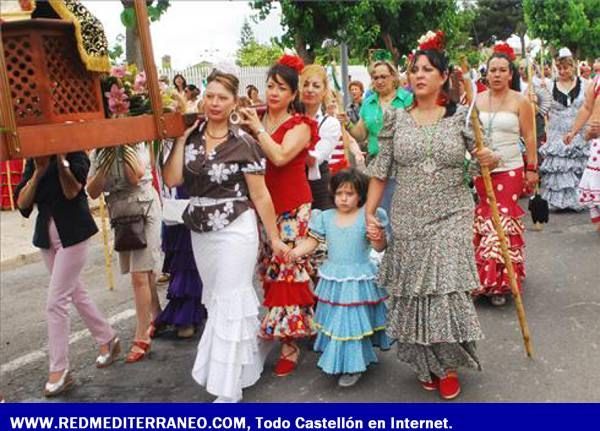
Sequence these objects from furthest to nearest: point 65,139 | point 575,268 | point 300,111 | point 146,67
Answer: point 575,268, point 300,111, point 146,67, point 65,139

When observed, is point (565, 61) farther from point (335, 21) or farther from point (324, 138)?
point (324, 138)

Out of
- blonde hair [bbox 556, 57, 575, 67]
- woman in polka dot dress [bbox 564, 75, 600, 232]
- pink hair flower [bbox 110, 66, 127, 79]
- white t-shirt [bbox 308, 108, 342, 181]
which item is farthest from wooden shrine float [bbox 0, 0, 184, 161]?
blonde hair [bbox 556, 57, 575, 67]

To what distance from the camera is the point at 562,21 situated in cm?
3244

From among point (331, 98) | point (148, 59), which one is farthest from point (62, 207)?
Result: point (331, 98)

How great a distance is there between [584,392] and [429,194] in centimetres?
140

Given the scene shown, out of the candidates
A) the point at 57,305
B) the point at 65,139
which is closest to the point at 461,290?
the point at 65,139

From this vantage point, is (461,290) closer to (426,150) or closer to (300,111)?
(426,150)

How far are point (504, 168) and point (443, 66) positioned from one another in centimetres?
182

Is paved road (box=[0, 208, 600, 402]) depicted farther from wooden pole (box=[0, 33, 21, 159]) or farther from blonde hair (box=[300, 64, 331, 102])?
wooden pole (box=[0, 33, 21, 159])

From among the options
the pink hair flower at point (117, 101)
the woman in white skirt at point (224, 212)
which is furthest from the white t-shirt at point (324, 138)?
the pink hair flower at point (117, 101)

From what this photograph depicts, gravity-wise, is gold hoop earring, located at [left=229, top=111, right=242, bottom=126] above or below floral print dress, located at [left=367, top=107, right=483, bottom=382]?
above

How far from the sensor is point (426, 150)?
367 cm

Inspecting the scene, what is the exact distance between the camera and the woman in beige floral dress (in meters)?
3.68

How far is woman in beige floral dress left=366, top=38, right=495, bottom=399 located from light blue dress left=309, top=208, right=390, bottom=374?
239 millimetres
